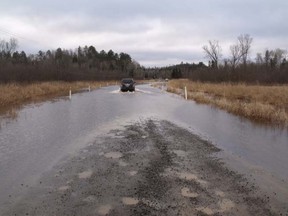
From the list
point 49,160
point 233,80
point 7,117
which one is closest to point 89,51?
point 233,80

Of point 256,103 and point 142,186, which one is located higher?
point 142,186

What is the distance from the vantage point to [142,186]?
7645mm

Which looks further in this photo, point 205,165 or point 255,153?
point 255,153

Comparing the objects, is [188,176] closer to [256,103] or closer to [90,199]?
[90,199]

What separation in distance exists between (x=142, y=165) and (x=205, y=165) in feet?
5.39

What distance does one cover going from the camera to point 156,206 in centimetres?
651

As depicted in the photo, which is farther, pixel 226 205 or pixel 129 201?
pixel 129 201

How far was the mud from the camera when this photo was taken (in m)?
6.41

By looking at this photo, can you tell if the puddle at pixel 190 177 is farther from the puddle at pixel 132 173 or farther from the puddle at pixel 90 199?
the puddle at pixel 90 199

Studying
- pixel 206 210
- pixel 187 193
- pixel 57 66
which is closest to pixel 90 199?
pixel 187 193

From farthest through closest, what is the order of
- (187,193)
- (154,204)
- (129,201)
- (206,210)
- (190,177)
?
(190,177), (187,193), (129,201), (154,204), (206,210)

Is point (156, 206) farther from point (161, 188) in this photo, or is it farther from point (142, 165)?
point (142, 165)

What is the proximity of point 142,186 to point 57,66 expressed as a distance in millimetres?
67478

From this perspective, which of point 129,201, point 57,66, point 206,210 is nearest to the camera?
point 206,210
